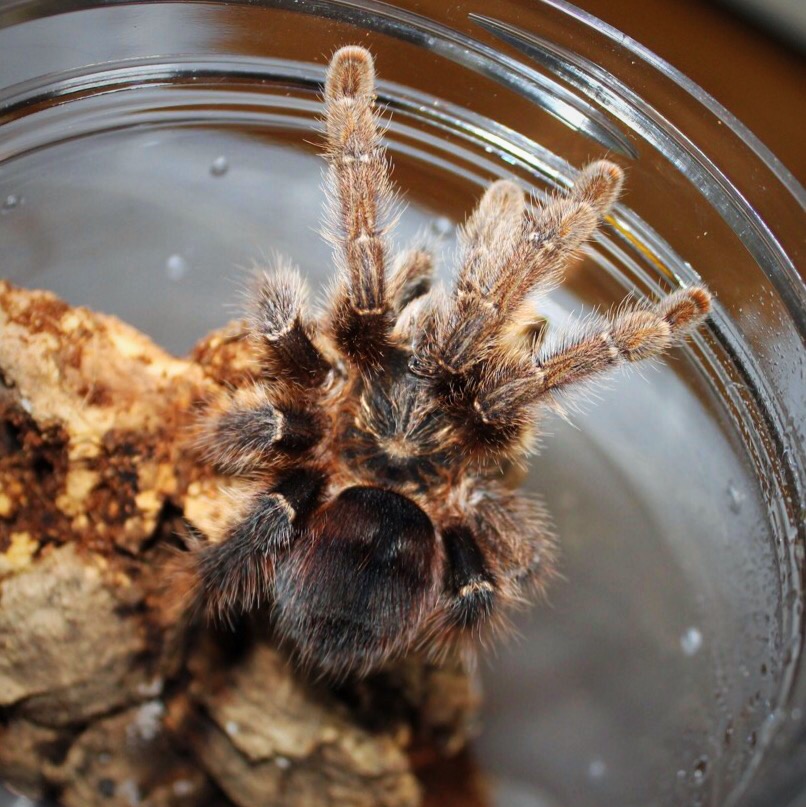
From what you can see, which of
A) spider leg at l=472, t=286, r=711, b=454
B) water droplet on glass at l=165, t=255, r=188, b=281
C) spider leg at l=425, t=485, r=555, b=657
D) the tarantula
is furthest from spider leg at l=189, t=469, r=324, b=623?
water droplet on glass at l=165, t=255, r=188, b=281

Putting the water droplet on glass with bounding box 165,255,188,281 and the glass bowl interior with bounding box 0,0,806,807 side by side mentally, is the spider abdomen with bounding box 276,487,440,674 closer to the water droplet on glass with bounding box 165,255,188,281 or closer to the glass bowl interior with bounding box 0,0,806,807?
the glass bowl interior with bounding box 0,0,806,807

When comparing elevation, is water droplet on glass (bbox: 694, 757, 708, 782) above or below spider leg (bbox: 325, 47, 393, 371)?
below

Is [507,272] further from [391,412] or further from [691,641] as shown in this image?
[691,641]

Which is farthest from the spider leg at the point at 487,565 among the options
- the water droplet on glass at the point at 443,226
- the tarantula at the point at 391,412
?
the water droplet on glass at the point at 443,226

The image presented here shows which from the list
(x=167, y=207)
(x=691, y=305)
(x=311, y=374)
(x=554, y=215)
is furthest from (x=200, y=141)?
(x=691, y=305)

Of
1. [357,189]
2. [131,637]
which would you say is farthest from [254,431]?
[131,637]

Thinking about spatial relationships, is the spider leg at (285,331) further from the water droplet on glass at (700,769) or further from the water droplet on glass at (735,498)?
the water droplet on glass at (700,769)

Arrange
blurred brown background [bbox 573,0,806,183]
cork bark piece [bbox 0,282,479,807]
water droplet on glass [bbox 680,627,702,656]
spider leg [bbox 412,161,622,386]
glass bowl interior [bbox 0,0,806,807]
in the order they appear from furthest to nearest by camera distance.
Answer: water droplet on glass [bbox 680,627,702,656]
blurred brown background [bbox 573,0,806,183]
glass bowl interior [bbox 0,0,806,807]
cork bark piece [bbox 0,282,479,807]
spider leg [bbox 412,161,622,386]
